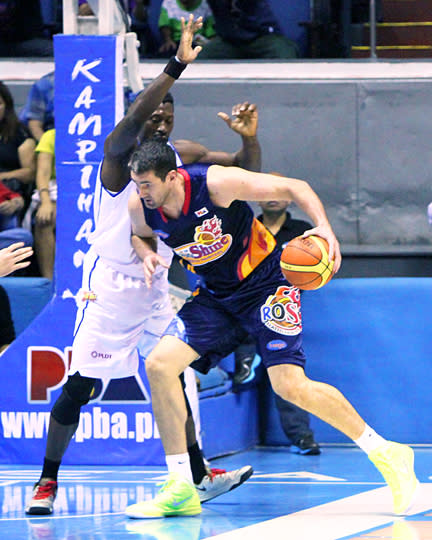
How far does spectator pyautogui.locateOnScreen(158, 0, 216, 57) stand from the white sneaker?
17.8 feet

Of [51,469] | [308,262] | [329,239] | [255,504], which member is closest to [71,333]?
[51,469]

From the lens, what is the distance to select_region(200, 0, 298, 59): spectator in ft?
33.3

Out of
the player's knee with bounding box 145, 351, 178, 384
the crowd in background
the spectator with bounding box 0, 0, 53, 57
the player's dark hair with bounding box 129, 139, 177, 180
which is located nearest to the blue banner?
the player's dark hair with bounding box 129, 139, 177, 180

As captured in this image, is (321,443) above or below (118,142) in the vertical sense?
below

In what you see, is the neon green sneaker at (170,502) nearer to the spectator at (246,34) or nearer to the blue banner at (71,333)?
the blue banner at (71,333)

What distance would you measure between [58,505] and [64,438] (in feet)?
1.25

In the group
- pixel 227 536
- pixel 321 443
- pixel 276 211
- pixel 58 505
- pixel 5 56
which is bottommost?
pixel 321 443

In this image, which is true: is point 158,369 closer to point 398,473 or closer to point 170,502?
point 170,502

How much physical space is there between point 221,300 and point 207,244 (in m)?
0.33

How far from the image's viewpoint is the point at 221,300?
5.68m

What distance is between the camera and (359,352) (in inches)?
301

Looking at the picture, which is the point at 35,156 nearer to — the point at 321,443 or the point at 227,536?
the point at 321,443

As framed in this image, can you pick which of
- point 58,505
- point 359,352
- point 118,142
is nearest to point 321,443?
point 359,352

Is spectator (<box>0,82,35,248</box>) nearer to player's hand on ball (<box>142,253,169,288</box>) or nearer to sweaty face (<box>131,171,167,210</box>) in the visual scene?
player's hand on ball (<box>142,253,169,288</box>)
